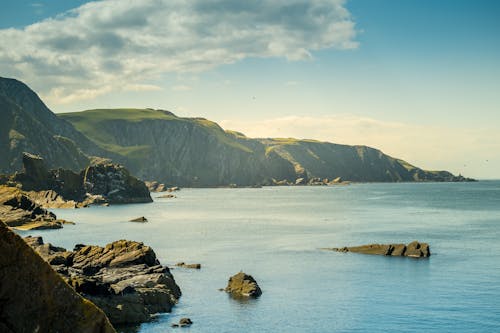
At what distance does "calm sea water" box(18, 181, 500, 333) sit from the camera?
177 ft

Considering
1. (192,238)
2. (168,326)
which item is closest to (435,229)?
(192,238)

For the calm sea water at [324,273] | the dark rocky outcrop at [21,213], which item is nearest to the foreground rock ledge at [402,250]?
the calm sea water at [324,273]

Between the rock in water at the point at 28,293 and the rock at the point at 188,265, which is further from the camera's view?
the rock at the point at 188,265

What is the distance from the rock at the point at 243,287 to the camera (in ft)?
211

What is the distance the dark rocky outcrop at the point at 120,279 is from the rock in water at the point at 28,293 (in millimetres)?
34678

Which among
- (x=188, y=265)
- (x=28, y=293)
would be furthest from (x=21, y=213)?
(x=28, y=293)

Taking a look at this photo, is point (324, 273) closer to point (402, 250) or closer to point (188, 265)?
point (188, 265)

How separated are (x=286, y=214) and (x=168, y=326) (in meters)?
142

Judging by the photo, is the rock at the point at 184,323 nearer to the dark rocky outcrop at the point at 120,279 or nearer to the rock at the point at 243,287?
the dark rocky outcrop at the point at 120,279

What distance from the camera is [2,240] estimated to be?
1558 cm

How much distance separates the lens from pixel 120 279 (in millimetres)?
61969

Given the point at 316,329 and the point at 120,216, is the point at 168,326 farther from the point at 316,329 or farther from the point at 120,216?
the point at 120,216

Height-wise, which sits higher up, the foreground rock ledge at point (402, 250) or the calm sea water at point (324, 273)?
the foreground rock ledge at point (402, 250)

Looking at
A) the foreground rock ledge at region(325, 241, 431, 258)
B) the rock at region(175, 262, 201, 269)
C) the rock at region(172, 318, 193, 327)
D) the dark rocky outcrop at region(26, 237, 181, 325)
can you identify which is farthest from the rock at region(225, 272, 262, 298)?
the foreground rock ledge at region(325, 241, 431, 258)
